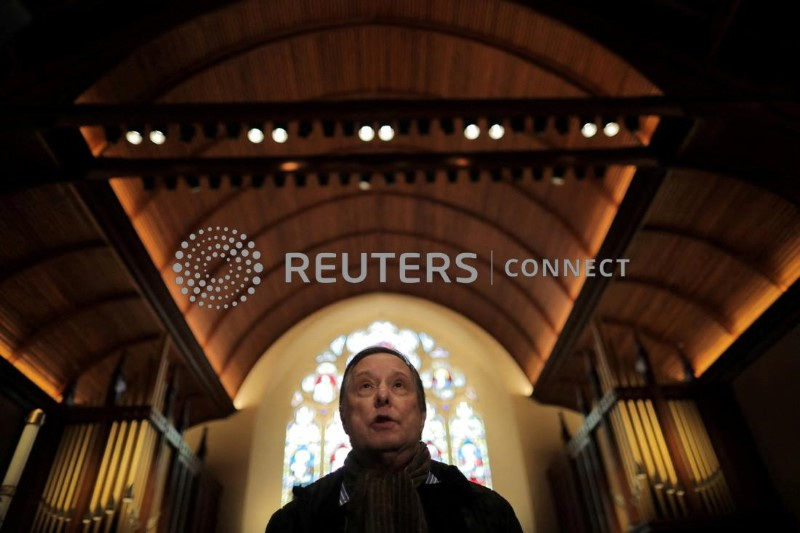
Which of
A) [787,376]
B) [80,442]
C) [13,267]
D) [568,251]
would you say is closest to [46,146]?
[13,267]

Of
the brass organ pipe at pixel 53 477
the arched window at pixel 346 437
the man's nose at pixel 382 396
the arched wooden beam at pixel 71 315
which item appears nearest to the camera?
the man's nose at pixel 382 396

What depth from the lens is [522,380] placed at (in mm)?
14773

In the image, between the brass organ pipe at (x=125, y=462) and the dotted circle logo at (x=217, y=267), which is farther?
the dotted circle logo at (x=217, y=267)

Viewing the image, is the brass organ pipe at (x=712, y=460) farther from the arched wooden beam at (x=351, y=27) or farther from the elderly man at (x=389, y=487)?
the elderly man at (x=389, y=487)

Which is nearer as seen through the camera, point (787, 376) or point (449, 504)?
point (449, 504)

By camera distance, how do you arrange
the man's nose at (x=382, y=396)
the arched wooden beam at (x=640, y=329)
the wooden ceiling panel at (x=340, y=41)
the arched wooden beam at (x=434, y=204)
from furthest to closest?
the arched wooden beam at (x=434, y=204) → the arched wooden beam at (x=640, y=329) → the wooden ceiling panel at (x=340, y=41) → the man's nose at (x=382, y=396)

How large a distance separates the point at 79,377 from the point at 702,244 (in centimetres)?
1157

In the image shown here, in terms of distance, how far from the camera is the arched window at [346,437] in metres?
13.8

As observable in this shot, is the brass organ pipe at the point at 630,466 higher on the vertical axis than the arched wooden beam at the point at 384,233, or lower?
lower

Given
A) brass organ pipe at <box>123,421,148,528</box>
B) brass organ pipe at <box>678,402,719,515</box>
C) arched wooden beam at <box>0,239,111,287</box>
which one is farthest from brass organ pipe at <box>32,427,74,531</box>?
brass organ pipe at <box>678,402,719,515</box>

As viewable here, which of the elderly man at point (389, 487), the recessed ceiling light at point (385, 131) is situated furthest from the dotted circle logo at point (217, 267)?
the elderly man at point (389, 487)

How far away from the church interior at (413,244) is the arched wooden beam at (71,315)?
0.05 metres

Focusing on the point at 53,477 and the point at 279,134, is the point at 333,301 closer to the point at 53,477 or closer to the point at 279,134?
the point at 53,477

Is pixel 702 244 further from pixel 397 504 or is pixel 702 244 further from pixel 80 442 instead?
pixel 80 442
